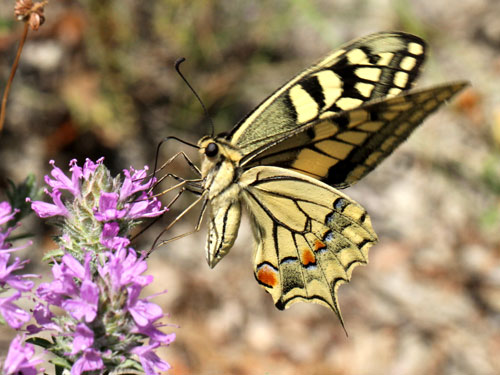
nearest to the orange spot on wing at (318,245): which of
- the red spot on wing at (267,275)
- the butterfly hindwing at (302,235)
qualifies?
the butterfly hindwing at (302,235)

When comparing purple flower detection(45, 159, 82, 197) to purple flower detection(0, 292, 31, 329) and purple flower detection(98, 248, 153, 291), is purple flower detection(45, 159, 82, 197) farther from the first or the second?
purple flower detection(0, 292, 31, 329)

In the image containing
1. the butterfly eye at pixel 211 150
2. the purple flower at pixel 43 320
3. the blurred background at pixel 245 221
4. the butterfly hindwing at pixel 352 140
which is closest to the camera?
the purple flower at pixel 43 320

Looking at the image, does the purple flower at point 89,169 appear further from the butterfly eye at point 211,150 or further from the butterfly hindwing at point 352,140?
the butterfly hindwing at point 352,140

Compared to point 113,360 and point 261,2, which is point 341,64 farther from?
point 261,2

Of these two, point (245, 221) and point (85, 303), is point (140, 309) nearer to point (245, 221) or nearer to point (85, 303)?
point (85, 303)

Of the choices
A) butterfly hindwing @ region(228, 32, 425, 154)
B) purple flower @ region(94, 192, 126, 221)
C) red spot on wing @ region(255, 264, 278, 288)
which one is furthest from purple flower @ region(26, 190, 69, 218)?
red spot on wing @ region(255, 264, 278, 288)

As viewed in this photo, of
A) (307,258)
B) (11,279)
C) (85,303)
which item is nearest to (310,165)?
(307,258)
